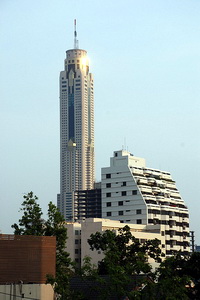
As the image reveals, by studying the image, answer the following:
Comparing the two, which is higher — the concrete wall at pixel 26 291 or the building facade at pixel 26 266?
the building facade at pixel 26 266

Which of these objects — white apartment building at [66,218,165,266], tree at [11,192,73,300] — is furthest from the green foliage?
white apartment building at [66,218,165,266]

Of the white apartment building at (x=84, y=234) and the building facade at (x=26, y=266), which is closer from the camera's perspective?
the building facade at (x=26, y=266)

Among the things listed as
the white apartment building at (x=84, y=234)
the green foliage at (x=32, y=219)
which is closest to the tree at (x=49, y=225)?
the green foliage at (x=32, y=219)

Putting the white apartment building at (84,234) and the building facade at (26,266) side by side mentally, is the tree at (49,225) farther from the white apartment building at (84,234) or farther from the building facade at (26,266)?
the white apartment building at (84,234)

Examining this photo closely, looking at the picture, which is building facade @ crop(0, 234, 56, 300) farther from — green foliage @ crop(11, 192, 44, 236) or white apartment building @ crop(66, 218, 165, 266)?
white apartment building @ crop(66, 218, 165, 266)

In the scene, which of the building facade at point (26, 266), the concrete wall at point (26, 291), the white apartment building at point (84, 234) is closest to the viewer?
the concrete wall at point (26, 291)

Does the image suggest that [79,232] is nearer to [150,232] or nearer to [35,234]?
[150,232]

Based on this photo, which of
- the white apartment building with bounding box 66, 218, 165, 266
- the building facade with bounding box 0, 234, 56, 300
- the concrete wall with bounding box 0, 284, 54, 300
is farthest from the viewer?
the white apartment building with bounding box 66, 218, 165, 266

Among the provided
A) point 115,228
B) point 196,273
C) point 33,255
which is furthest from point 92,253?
point 33,255

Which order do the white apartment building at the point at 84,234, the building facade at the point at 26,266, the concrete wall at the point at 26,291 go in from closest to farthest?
the concrete wall at the point at 26,291, the building facade at the point at 26,266, the white apartment building at the point at 84,234

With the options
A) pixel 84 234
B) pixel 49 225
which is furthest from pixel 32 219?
pixel 84 234

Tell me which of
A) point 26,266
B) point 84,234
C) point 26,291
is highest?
point 84,234

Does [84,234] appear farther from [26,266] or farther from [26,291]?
[26,291]

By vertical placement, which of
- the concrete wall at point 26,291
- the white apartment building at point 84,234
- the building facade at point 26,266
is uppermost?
the white apartment building at point 84,234
